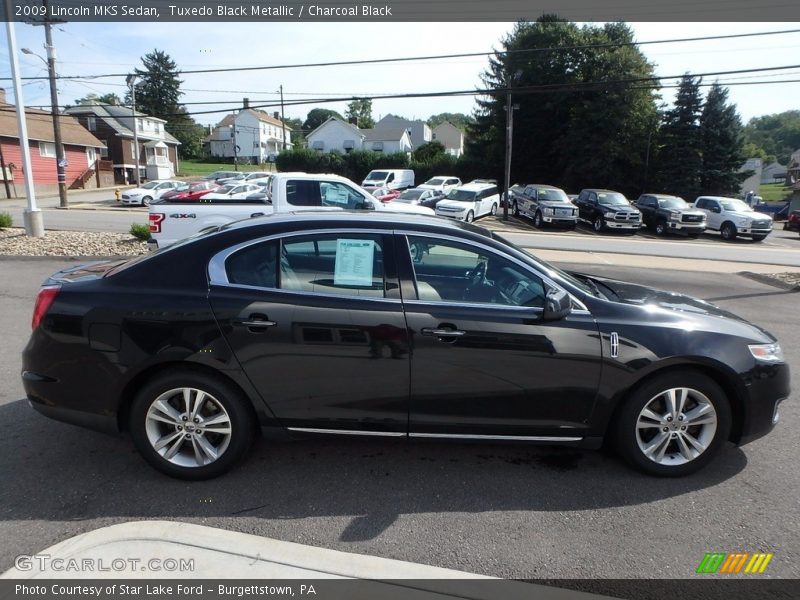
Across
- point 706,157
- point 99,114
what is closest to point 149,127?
point 99,114

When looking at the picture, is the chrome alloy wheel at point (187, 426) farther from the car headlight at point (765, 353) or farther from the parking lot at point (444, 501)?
the car headlight at point (765, 353)

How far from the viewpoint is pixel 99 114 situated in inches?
2221

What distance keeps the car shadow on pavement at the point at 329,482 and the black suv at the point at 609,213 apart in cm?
2400

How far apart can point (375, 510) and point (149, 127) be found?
227 ft

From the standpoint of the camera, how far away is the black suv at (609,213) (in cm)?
2602

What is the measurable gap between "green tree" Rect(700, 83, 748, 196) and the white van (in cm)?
2303

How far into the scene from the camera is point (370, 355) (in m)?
3.27

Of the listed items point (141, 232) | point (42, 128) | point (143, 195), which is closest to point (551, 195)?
point (141, 232)

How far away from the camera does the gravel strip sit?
12367 millimetres

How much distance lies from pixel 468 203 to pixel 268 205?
15.9 meters

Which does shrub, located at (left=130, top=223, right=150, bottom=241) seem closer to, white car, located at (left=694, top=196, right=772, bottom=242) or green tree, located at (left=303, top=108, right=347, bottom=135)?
white car, located at (left=694, top=196, right=772, bottom=242)

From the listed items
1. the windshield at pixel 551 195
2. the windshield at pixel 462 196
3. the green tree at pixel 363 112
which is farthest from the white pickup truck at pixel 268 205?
the green tree at pixel 363 112

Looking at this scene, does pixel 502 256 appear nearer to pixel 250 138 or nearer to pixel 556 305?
pixel 556 305

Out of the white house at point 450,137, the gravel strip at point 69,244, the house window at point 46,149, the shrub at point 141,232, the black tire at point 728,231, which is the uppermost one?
the white house at point 450,137
